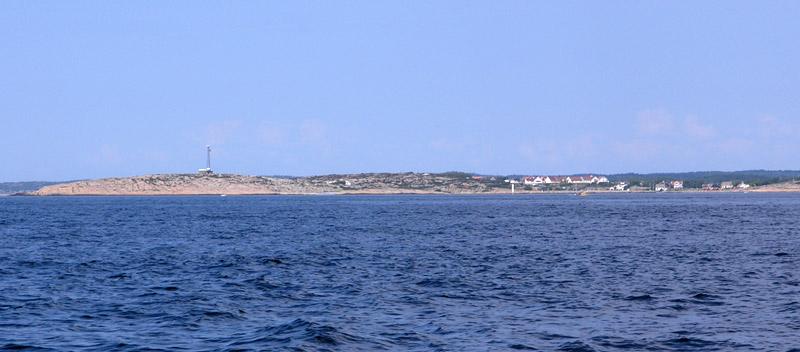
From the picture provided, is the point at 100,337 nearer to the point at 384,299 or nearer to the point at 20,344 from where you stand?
the point at 20,344

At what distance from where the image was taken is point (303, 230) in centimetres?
6538

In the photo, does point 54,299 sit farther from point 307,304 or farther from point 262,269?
point 262,269

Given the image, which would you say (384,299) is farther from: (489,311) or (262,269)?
(262,269)

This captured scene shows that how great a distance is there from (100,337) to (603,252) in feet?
87.4

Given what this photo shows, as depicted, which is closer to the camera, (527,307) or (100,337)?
(100,337)

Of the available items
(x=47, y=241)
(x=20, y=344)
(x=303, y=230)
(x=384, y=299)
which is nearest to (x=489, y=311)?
(x=384, y=299)

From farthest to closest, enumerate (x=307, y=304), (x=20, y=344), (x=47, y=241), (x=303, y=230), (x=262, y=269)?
(x=303, y=230) → (x=47, y=241) → (x=262, y=269) → (x=307, y=304) → (x=20, y=344)

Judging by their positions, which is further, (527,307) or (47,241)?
(47,241)

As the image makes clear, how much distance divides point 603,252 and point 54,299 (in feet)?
79.4

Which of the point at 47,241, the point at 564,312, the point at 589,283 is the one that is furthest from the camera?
the point at 47,241

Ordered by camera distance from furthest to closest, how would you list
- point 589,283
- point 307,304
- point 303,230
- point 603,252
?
point 303,230, point 603,252, point 589,283, point 307,304

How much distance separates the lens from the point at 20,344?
64.9 ft

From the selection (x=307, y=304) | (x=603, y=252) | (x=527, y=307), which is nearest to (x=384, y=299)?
(x=307, y=304)

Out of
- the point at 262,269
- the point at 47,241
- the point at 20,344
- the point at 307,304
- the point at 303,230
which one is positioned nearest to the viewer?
the point at 20,344
